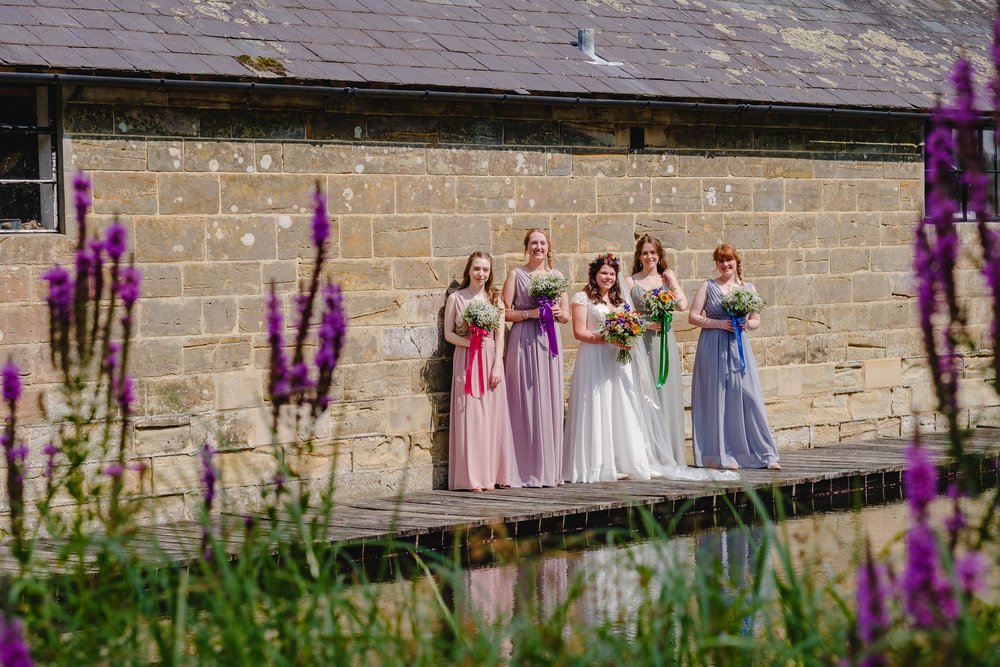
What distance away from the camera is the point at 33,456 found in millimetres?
9938

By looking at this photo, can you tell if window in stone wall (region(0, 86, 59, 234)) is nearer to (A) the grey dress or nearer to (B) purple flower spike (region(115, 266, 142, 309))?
(A) the grey dress

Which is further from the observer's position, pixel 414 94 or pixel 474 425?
pixel 474 425

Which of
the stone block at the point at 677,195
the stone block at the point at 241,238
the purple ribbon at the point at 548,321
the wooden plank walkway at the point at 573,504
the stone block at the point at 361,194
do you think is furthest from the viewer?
the stone block at the point at 677,195

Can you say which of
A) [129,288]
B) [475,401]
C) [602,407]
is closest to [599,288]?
[602,407]

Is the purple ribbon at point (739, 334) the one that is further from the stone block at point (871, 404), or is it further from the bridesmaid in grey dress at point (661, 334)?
the stone block at point (871, 404)

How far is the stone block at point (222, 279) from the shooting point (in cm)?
1070

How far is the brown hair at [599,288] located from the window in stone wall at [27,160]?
4167 millimetres

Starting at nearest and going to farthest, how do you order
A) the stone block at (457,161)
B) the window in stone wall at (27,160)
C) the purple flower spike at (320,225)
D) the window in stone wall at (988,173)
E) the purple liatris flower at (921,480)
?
the purple liatris flower at (921,480)
the purple flower spike at (320,225)
the window in stone wall at (27,160)
the stone block at (457,161)
the window in stone wall at (988,173)

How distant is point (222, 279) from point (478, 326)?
1.91m

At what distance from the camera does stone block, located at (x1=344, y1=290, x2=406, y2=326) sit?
37.7ft

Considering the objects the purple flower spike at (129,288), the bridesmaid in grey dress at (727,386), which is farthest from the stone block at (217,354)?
the purple flower spike at (129,288)

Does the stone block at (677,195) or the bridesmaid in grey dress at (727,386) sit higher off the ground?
the stone block at (677,195)

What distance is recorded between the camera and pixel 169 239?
10.6 meters

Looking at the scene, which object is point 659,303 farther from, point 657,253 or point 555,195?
point 555,195
